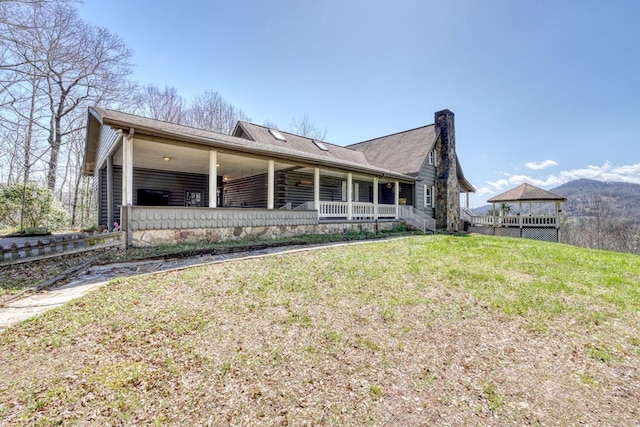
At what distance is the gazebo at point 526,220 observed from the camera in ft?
58.8

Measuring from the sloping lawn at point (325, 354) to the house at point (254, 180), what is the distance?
4.11 meters

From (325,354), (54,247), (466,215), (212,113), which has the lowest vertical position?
(325,354)

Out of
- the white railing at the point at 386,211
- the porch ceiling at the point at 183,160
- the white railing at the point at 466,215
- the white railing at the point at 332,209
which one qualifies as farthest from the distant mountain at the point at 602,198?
the porch ceiling at the point at 183,160

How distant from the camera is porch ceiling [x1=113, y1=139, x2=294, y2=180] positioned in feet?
30.7

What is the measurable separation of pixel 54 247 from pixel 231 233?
4245 mm

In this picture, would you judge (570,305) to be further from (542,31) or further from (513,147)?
(513,147)

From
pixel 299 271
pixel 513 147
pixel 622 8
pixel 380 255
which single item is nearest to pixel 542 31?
pixel 622 8

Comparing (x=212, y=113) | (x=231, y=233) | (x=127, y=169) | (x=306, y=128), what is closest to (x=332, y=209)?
(x=231, y=233)

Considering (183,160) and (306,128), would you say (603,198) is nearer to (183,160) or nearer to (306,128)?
(306,128)

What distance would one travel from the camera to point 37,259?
6098mm

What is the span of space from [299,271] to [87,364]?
346 cm

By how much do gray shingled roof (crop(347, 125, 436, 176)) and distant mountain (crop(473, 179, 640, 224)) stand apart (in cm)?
1528

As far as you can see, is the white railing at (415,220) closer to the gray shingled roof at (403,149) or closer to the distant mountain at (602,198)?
the gray shingled roof at (403,149)

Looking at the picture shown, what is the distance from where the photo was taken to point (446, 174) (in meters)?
Result: 18.1
